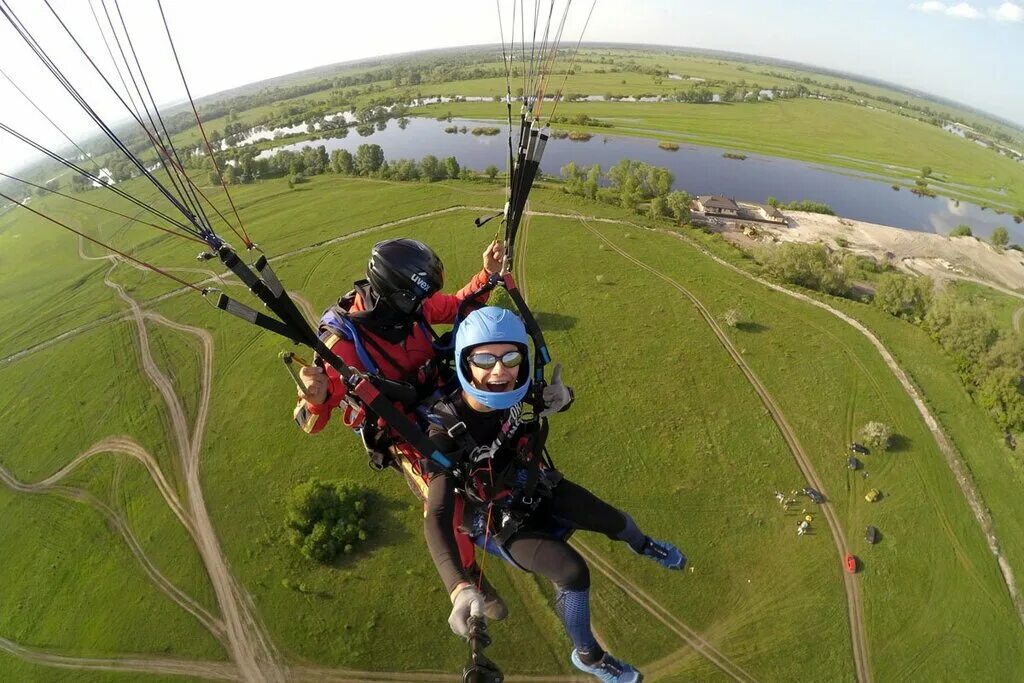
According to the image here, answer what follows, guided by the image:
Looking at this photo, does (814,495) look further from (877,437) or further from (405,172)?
(405,172)

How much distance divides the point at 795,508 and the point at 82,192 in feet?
259

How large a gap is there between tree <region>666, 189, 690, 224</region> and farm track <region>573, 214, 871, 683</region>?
32.7 feet

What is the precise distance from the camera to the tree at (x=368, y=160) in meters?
46.5

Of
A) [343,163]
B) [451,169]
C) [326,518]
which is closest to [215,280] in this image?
[343,163]

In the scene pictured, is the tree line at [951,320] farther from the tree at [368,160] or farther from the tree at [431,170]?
the tree at [368,160]

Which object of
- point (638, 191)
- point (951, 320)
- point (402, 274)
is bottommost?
point (951, 320)

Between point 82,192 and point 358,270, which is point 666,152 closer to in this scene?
point 358,270

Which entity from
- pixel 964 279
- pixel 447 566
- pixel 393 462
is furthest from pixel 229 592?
pixel 964 279

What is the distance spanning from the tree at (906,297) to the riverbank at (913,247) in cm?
1216

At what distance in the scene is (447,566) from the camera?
355cm

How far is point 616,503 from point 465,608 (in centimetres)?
1314

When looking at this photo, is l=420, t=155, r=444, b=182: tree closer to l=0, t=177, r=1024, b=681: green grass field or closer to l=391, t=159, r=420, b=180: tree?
l=391, t=159, r=420, b=180: tree

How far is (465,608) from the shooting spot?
11.0 ft

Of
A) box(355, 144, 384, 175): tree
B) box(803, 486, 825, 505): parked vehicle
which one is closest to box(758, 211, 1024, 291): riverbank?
box(803, 486, 825, 505): parked vehicle
